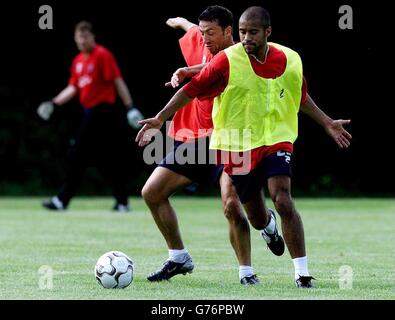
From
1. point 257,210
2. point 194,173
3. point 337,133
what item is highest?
point 337,133

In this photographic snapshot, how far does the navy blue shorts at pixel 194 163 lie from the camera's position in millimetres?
9391

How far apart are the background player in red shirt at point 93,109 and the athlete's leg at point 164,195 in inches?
313

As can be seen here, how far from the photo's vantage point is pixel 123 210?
18.0m

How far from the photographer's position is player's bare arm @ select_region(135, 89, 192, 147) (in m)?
8.65

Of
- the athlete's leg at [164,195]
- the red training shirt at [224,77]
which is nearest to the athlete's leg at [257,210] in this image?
the red training shirt at [224,77]

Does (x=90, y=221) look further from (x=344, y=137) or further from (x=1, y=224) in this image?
(x=344, y=137)

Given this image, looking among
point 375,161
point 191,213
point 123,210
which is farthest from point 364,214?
point 375,161

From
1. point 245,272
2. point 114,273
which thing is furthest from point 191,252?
point 114,273

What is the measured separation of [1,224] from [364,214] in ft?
18.8

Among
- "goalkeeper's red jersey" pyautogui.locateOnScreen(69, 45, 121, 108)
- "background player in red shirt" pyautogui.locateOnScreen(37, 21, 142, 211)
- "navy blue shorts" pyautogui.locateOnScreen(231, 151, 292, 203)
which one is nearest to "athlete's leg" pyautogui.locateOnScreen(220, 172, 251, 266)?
"navy blue shorts" pyautogui.locateOnScreen(231, 151, 292, 203)

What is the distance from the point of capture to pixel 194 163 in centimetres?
941

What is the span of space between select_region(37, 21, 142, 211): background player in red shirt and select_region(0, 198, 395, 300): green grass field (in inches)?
20.3

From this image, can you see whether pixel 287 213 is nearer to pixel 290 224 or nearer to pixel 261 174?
pixel 290 224

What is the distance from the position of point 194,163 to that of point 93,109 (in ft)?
28.3
